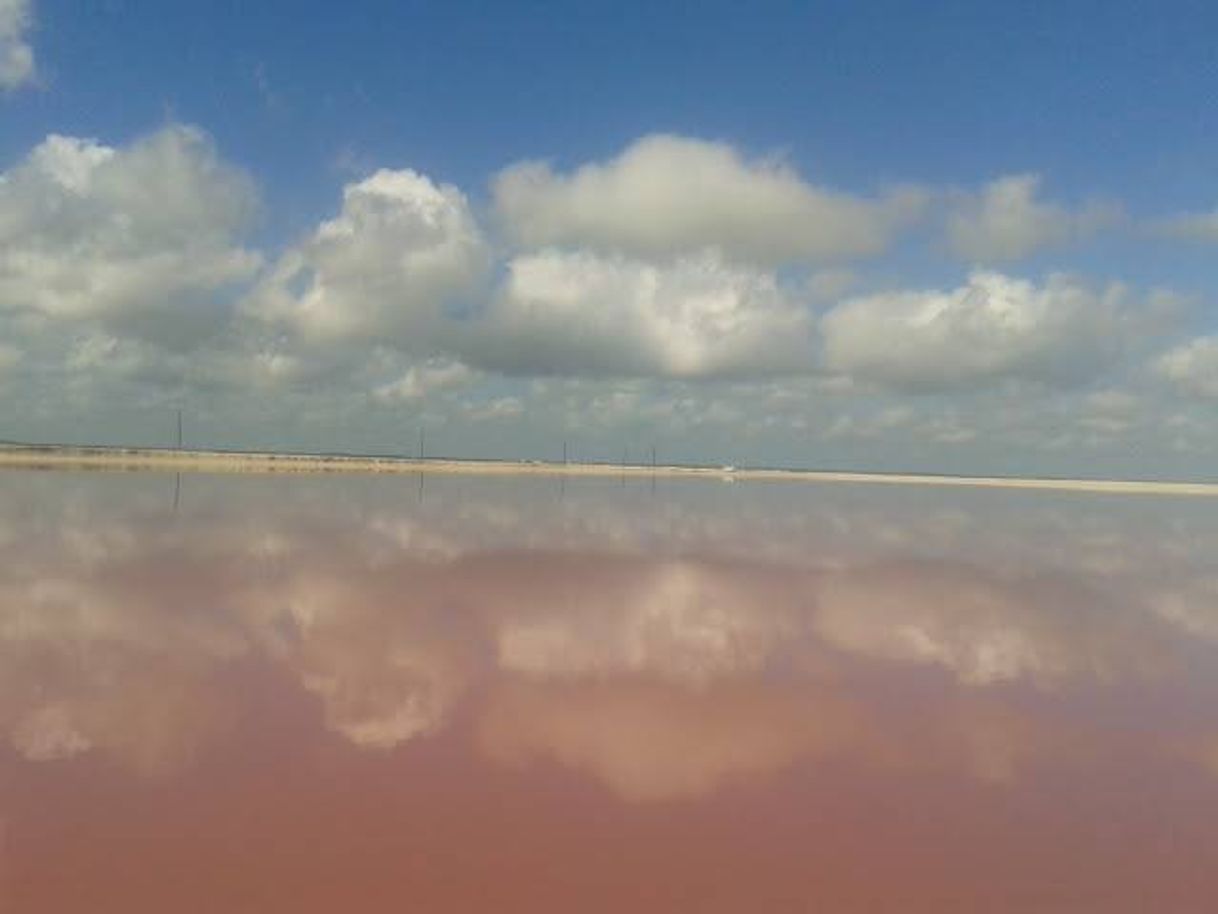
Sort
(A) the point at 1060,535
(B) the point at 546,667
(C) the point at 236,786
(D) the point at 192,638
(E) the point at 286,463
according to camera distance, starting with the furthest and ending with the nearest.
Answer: (E) the point at 286,463, (A) the point at 1060,535, (D) the point at 192,638, (B) the point at 546,667, (C) the point at 236,786

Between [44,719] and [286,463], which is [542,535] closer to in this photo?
[44,719]

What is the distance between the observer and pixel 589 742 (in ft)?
28.2

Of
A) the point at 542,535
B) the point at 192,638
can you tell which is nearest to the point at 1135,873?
the point at 192,638

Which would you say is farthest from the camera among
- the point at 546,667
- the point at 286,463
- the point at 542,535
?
the point at 286,463

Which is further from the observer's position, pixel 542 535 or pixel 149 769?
pixel 542 535

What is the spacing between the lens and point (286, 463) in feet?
415

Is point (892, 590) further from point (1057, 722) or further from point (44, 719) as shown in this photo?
point (44, 719)

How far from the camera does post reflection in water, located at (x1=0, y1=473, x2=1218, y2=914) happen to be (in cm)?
583

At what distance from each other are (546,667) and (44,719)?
18.1ft

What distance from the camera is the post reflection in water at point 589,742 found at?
5828 millimetres

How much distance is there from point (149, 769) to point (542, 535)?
73.6 feet

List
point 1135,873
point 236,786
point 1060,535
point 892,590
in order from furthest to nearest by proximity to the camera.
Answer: point 1060,535 → point 892,590 → point 236,786 → point 1135,873

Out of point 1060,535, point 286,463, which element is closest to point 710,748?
point 1060,535

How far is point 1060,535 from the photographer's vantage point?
127 feet
